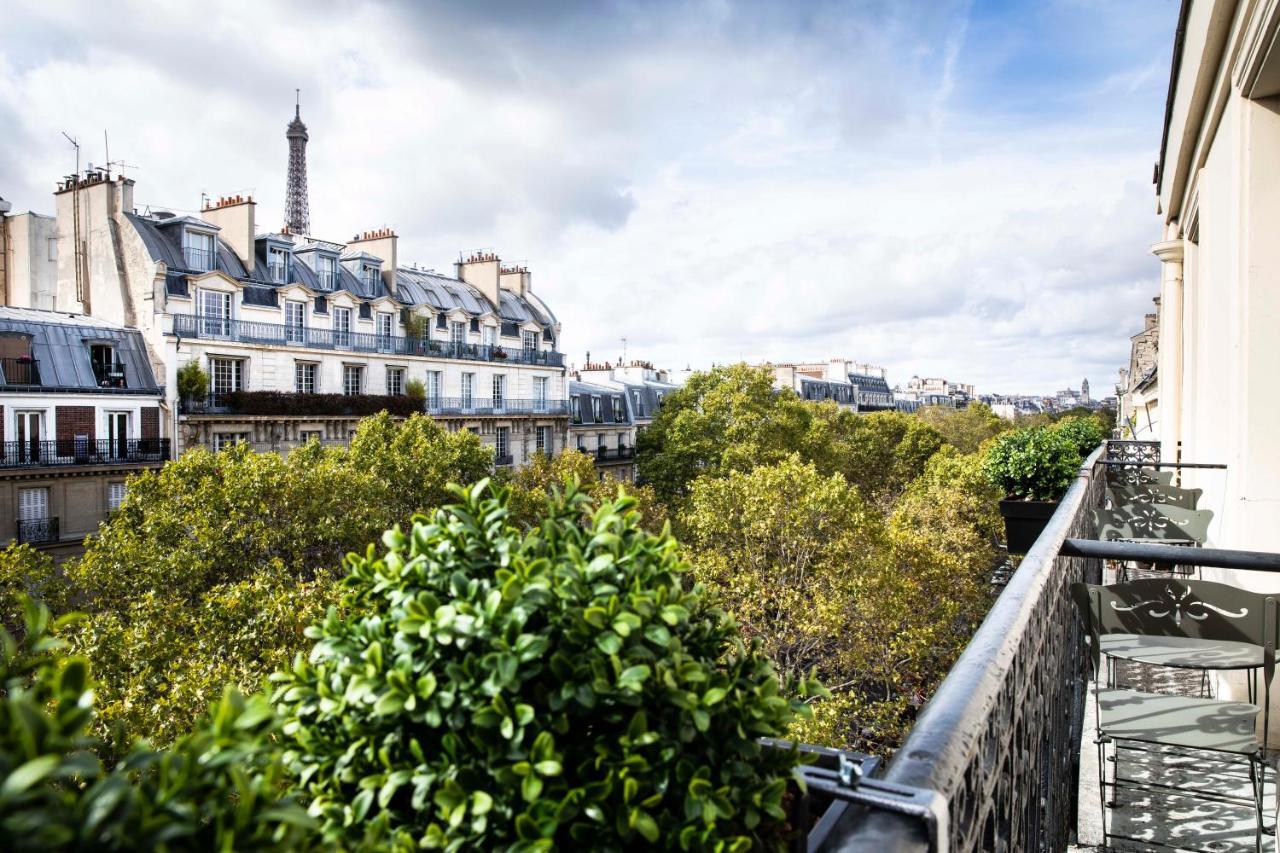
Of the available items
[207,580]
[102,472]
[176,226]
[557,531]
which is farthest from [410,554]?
[176,226]

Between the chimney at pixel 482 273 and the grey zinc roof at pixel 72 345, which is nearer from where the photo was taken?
the grey zinc roof at pixel 72 345

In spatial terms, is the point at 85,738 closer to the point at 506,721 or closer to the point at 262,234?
the point at 506,721

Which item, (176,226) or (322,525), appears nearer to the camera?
(322,525)

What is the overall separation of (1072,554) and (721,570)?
57.2 ft

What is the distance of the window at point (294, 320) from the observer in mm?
34594

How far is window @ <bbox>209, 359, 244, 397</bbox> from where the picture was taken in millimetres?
32094

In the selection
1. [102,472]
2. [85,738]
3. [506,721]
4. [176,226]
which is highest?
[176,226]

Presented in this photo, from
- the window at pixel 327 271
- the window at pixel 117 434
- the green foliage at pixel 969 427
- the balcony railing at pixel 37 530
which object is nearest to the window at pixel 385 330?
the window at pixel 327 271

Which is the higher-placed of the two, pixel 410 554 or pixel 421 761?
pixel 410 554

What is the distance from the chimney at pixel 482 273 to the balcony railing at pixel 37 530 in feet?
77.0

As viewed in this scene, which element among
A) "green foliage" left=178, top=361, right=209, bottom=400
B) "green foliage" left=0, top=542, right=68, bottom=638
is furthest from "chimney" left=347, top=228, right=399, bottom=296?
"green foliage" left=0, top=542, right=68, bottom=638

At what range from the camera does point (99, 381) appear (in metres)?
29.3

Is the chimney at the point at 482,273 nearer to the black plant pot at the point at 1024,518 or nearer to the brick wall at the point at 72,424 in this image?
the brick wall at the point at 72,424

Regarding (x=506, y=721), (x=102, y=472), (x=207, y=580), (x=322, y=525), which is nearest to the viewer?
(x=506, y=721)
